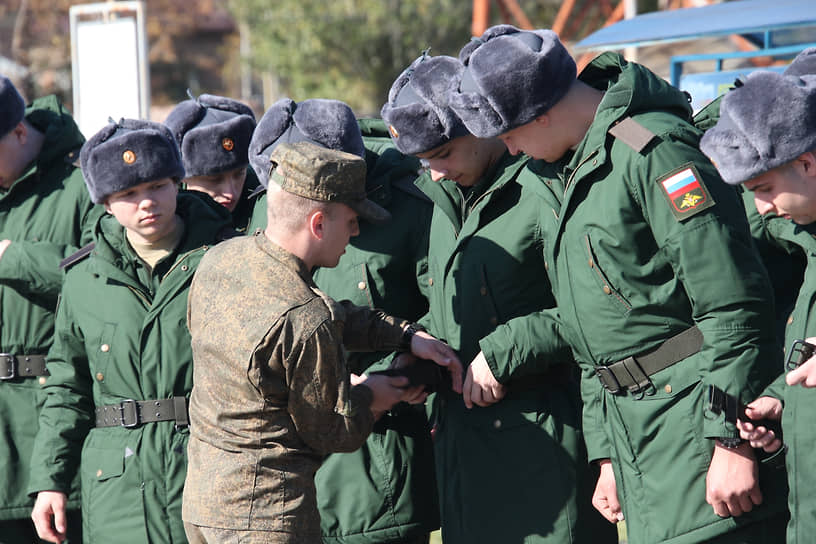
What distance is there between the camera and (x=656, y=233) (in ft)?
9.36

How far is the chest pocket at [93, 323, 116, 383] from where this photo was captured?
3.78 m

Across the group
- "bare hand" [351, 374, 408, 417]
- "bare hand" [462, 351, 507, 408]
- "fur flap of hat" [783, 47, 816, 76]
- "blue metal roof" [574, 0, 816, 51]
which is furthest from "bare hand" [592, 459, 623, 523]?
"blue metal roof" [574, 0, 816, 51]

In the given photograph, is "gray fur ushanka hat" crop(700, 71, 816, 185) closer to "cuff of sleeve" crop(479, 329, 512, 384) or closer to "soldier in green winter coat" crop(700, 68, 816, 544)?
"soldier in green winter coat" crop(700, 68, 816, 544)

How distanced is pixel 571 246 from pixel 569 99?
1.44ft

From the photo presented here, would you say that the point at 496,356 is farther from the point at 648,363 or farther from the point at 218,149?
the point at 218,149

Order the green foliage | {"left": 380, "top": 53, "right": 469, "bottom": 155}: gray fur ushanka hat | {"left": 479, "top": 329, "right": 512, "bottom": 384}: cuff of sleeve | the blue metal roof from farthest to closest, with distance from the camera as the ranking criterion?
the green foliage → the blue metal roof → {"left": 380, "top": 53, "right": 469, "bottom": 155}: gray fur ushanka hat → {"left": 479, "top": 329, "right": 512, "bottom": 384}: cuff of sleeve

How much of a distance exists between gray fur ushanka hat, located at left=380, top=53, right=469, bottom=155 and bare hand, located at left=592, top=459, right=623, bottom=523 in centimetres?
115

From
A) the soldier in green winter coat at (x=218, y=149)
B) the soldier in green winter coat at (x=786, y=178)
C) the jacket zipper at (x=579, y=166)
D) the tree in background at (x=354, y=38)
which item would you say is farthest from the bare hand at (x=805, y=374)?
the tree in background at (x=354, y=38)

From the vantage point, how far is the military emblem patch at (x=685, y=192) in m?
2.77

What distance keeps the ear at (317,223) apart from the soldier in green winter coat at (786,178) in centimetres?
103

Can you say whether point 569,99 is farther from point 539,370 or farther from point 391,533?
point 391,533

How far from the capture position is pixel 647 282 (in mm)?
2916

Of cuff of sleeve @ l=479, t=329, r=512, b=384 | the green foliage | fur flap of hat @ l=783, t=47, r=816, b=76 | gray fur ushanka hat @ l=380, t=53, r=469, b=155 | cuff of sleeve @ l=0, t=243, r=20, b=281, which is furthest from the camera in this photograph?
the green foliage

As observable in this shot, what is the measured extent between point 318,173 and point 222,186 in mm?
1783
